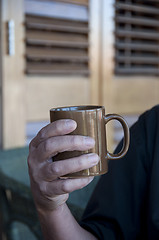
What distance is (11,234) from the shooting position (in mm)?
1860

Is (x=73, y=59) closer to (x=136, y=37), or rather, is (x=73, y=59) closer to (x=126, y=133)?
(x=136, y=37)

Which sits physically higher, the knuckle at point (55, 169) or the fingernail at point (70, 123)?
the fingernail at point (70, 123)

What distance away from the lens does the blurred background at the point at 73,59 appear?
85.0 inches

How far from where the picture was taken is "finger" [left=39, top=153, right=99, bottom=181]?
62cm

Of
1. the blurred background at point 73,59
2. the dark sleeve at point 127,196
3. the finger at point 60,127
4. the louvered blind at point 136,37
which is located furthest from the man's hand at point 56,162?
the louvered blind at point 136,37

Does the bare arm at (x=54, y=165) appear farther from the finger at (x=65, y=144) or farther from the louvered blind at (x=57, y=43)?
the louvered blind at (x=57, y=43)

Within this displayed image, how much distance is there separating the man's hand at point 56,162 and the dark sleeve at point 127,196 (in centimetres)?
22

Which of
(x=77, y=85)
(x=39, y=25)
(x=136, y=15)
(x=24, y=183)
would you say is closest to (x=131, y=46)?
(x=136, y=15)

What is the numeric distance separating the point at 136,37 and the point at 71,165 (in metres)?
2.21

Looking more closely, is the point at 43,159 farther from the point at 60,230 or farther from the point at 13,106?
the point at 13,106

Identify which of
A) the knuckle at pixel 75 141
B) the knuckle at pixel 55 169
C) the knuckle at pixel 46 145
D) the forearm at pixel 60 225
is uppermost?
→ the knuckle at pixel 75 141

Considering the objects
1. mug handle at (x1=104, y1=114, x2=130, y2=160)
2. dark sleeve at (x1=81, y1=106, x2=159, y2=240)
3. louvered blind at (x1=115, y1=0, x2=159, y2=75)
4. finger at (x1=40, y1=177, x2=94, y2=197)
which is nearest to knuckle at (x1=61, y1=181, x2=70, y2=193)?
finger at (x1=40, y1=177, x2=94, y2=197)

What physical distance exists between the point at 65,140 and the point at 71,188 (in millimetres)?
96

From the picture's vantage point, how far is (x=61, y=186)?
0.65 meters
